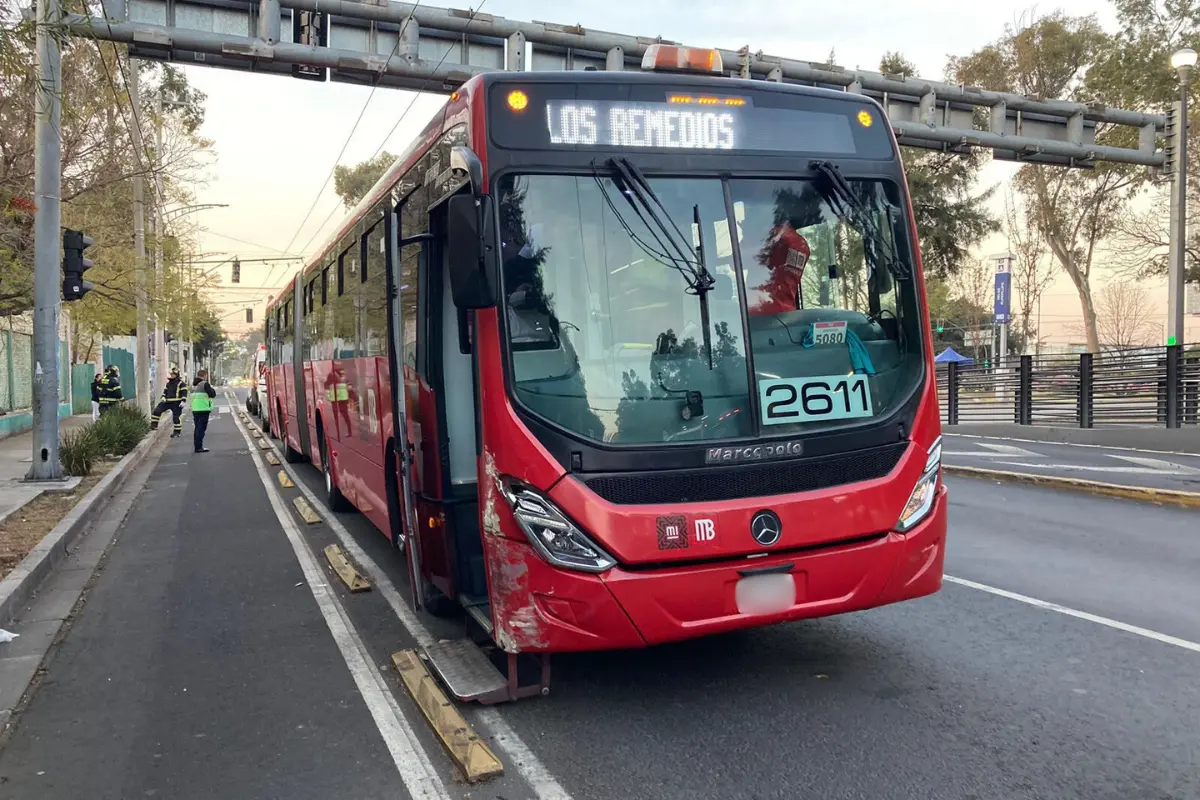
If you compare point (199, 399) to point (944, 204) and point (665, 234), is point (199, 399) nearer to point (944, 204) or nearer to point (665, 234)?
point (665, 234)

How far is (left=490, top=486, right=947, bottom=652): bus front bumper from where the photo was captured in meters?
4.22

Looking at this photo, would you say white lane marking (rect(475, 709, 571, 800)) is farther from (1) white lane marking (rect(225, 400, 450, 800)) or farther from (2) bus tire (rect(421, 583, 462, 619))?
(2) bus tire (rect(421, 583, 462, 619))

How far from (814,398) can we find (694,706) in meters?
1.61

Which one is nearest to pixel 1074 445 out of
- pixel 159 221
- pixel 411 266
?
pixel 411 266

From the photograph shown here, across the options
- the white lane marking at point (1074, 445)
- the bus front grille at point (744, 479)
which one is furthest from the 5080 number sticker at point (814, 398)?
the white lane marking at point (1074, 445)

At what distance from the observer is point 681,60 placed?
507 centimetres

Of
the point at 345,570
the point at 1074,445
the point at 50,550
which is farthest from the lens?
the point at 1074,445

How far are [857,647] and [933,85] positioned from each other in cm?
1774

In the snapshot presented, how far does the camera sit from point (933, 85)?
20297 millimetres

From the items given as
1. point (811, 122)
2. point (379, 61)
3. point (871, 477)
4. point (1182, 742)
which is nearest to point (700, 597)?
point (871, 477)

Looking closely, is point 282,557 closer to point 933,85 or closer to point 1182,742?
point 1182,742

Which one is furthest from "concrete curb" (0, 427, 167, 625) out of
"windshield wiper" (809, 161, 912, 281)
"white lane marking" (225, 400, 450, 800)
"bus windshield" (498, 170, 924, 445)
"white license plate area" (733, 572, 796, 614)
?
"windshield wiper" (809, 161, 912, 281)

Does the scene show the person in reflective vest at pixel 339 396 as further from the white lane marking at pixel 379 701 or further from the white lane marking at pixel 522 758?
the white lane marking at pixel 522 758

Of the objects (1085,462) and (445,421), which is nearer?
(445,421)
